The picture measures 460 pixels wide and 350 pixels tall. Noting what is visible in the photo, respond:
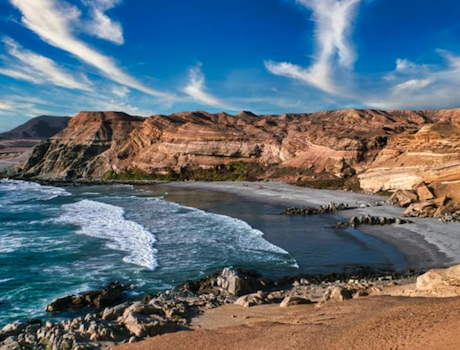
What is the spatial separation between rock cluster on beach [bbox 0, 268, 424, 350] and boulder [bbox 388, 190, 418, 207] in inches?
765

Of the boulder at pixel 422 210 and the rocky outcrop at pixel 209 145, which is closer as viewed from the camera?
the boulder at pixel 422 210

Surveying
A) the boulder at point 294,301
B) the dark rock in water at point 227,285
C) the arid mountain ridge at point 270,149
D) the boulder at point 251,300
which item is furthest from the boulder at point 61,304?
the arid mountain ridge at point 270,149

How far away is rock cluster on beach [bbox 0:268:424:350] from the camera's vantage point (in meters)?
10.4

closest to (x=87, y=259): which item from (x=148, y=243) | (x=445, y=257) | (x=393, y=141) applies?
(x=148, y=243)

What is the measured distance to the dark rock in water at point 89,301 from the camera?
565 inches

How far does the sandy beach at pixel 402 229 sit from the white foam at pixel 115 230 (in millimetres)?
14397

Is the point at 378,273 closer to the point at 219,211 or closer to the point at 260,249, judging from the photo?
the point at 260,249

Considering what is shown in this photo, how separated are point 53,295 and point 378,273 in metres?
14.7

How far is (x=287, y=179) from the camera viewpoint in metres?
65.1

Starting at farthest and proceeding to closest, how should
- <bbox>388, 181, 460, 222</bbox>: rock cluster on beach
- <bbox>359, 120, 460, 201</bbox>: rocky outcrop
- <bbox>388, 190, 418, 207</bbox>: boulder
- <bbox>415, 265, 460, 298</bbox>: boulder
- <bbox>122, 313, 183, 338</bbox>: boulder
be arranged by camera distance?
1. <bbox>388, 190, 418, 207</bbox>: boulder
2. <bbox>359, 120, 460, 201</bbox>: rocky outcrop
3. <bbox>388, 181, 460, 222</bbox>: rock cluster on beach
4. <bbox>122, 313, 183, 338</bbox>: boulder
5. <bbox>415, 265, 460, 298</bbox>: boulder

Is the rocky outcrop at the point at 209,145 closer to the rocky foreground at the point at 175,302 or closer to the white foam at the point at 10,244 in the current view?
the rocky foreground at the point at 175,302

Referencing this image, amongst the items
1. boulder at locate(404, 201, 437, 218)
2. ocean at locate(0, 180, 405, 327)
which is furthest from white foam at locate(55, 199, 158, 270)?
boulder at locate(404, 201, 437, 218)

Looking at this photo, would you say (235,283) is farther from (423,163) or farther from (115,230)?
(423,163)

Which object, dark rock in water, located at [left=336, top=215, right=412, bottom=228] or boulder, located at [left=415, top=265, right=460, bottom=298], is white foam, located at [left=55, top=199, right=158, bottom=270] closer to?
boulder, located at [left=415, top=265, right=460, bottom=298]
